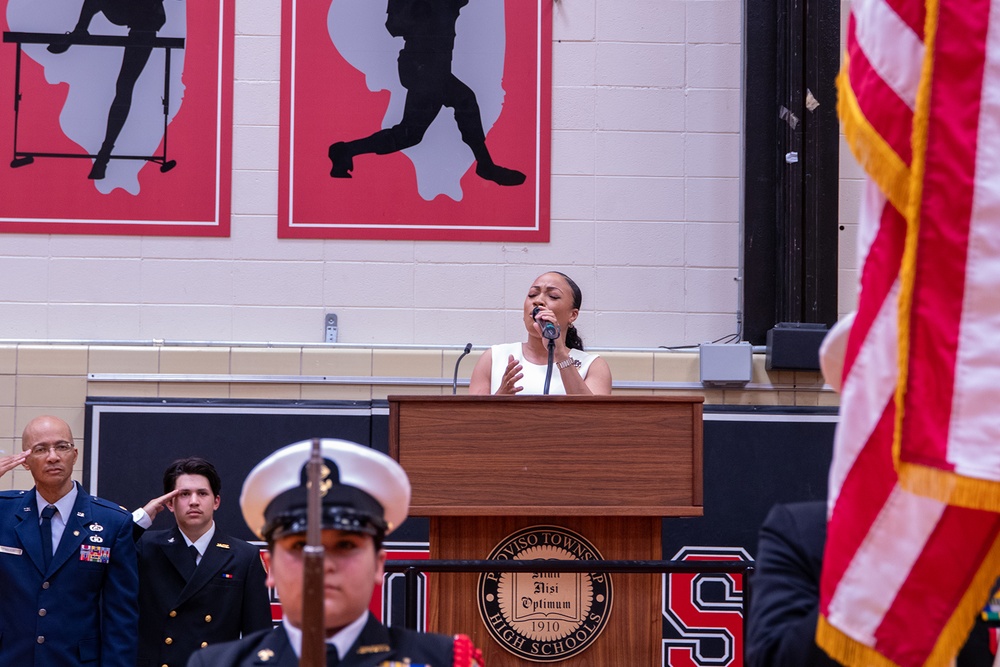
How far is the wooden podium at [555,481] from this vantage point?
330 centimetres

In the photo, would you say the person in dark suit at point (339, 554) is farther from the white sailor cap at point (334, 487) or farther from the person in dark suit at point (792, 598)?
the person in dark suit at point (792, 598)

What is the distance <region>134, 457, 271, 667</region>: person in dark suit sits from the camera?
12.8ft

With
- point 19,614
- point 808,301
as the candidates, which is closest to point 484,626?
point 19,614

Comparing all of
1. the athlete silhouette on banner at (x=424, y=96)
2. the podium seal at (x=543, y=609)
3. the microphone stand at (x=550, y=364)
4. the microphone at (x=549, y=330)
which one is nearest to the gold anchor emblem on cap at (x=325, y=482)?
the podium seal at (x=543, y=609)

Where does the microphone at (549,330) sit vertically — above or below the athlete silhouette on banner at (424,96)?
below

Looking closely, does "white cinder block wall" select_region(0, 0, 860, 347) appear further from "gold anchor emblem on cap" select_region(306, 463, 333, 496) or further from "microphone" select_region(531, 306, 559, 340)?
"gold anchor emblem on cap" select_region(306, 463, 333, 496)

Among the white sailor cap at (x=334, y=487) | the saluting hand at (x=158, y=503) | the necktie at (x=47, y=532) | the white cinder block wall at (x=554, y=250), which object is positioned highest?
the white cinder block wall at (x=554, y=250)

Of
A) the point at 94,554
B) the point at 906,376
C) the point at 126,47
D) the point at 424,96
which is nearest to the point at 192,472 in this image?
the point at 94,554

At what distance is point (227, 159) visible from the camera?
5.47 m

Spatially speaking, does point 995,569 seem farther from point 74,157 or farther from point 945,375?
point 74,157

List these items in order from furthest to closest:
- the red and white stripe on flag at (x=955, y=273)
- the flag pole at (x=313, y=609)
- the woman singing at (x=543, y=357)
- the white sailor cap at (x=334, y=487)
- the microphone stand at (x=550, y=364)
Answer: the woman singing at (x=543, y=357)
the microphone stand at (x=550, y=364)
the white sailor cap at (x=334, y=487)
the red and white stripe on flag at (x=955, y=273)
the flag pole at (x=313, y=609)

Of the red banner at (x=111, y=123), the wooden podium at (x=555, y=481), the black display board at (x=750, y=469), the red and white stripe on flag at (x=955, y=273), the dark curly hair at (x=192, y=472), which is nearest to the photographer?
the red and white stripe on flag at (x=955, y=273)

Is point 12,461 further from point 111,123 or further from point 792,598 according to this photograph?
point 792,598

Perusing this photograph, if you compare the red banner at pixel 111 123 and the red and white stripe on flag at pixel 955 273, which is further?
the red banner at pixel 111 123
